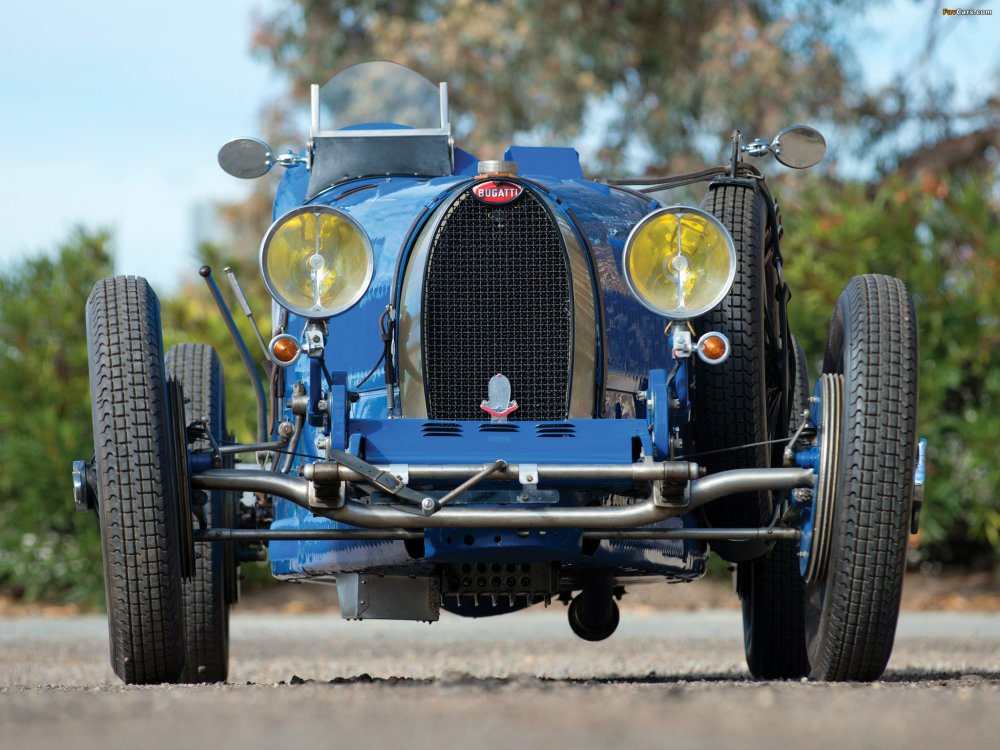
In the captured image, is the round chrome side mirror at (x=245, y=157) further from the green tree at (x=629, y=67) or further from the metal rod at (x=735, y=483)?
the green tree at (x=629, y=67)

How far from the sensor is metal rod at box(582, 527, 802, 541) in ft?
15.2

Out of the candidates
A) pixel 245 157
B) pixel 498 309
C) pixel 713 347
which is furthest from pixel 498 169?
pixel 245 157

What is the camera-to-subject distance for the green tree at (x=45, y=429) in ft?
37.7

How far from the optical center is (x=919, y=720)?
3104 millimetres

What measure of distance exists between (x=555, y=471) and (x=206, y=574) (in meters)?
2.07

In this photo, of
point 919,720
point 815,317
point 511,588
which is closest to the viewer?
point 919,720

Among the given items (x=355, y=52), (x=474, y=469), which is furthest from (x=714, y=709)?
(x=355, y=52)

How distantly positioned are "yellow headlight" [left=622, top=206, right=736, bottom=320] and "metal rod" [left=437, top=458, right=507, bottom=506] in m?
0.73

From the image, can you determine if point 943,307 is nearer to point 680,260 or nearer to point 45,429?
point 45,429

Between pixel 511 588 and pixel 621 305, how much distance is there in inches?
38.4

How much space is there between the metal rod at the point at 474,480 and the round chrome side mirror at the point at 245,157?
89.5 inches

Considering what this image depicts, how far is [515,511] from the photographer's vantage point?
4.45m

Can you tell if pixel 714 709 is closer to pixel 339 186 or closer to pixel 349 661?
pixel 339 186

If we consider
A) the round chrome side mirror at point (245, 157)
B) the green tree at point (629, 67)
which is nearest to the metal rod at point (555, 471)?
the round chrome side mirror at point (245, 157)
